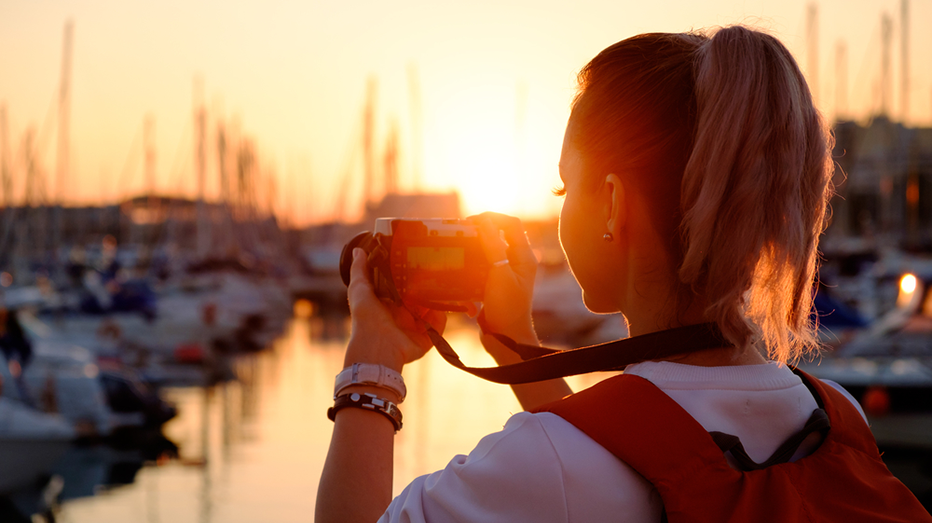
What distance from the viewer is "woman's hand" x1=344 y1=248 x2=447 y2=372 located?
145cm

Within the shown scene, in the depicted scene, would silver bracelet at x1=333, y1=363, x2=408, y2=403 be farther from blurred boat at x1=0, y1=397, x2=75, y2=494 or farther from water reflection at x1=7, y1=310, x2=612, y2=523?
blurred boat at x1=0, y1=397, x2=75, y2=494

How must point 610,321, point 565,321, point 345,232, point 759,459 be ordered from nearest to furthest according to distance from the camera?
point 759,459 → point 610,321 → point 565,321 → point 345,232

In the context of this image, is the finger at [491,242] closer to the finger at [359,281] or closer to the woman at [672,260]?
the finger at [359,281]

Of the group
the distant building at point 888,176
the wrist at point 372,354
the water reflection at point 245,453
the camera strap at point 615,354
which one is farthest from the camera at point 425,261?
the distant building at point 888,176

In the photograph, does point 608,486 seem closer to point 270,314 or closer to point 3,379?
point 3,379

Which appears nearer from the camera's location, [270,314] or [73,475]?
[73,475]

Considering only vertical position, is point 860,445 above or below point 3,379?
above

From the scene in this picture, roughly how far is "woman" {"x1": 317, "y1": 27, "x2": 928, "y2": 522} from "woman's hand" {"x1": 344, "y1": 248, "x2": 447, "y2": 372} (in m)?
0.11

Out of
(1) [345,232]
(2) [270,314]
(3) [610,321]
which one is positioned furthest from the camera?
(1) [345,232]

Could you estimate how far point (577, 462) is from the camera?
0.97 m

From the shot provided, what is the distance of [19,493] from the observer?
10.2m

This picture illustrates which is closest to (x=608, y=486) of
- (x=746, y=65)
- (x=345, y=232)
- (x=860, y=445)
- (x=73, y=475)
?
(x=860, y=445)

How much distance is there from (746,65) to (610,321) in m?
22.3

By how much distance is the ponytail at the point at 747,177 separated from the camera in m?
1.08
